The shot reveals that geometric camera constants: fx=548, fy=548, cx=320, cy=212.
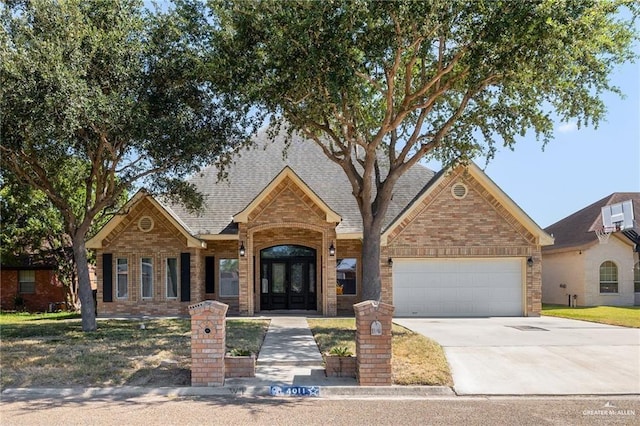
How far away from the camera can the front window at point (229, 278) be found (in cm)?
2170

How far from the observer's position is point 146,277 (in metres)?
20.8

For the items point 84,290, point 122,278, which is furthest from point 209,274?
point 84,290

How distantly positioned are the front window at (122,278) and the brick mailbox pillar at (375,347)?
1409 centimetres

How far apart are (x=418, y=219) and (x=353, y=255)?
3.01 meters

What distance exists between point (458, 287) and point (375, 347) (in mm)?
12205

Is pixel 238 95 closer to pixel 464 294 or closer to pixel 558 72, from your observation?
pixel 558 72

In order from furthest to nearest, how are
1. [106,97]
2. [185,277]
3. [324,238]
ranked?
[185,277] → [324,238] → [106,97]

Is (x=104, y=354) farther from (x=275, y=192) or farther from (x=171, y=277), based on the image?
(x=275, y=192)

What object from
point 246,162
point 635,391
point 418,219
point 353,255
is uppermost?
point 246,162

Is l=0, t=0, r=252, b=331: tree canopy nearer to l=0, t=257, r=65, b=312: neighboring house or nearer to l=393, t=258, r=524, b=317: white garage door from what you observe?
l=393, t=258, r=524, b=317: white garage door

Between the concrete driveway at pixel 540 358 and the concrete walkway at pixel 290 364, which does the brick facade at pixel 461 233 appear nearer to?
the concrete driveway at pixel 540 358

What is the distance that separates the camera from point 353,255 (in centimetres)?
2159

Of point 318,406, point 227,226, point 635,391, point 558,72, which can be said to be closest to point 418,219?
point 227,226

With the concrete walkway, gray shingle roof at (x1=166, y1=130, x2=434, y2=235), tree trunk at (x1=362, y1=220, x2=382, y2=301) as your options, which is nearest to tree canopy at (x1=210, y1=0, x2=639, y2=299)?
tree trunk at (x1=362, y1=220, x2=382, y2=301)
